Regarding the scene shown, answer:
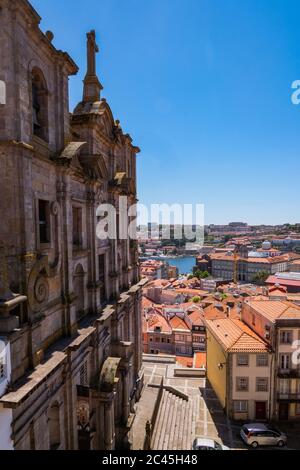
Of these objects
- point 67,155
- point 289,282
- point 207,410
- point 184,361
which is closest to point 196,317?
point 184,361

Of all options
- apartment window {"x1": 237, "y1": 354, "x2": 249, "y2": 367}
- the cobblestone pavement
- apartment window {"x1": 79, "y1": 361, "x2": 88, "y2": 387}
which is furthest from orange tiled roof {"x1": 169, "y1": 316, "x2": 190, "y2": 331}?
apartment window {"x1": 79, "y1": 361, "x2": 88, "y2": 387}

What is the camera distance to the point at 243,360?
1087 inches

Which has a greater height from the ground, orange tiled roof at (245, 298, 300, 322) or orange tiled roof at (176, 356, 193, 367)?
orange tiled roof at (245, 298, 300, 322)

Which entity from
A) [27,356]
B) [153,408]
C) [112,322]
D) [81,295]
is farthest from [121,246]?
[27,356]

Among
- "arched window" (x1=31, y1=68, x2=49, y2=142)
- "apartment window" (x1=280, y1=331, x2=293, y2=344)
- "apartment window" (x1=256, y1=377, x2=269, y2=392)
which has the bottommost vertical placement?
"apartment window" (x1=256, y1=377, x2=269, y2=392)

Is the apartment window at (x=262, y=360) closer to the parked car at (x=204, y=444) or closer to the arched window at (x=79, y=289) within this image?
the parked car at (x=204, y=444)

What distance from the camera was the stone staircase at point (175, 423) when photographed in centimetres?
2258

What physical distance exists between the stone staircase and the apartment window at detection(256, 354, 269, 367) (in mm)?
7606

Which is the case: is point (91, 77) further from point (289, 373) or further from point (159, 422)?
point (289, 373)

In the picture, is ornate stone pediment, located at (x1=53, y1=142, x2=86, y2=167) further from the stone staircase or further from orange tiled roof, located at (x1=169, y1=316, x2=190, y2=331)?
orange tiled roof, located at (x1=169, y1=316, x2=190, y2=331)

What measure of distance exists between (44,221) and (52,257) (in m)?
1.67

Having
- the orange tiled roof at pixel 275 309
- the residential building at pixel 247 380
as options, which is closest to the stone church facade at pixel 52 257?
the residential building at pixel 247 380

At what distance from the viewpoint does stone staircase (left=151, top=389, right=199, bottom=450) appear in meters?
22.6

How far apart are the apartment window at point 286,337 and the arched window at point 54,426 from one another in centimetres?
2196
